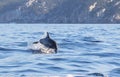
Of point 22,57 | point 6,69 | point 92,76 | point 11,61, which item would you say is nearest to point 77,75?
point 92,76

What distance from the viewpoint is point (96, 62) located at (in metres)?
25.0

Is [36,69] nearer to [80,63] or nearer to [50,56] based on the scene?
[80,63]

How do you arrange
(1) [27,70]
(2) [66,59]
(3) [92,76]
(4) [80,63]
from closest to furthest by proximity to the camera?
1. (3) [92,76]
2. (1) [27,70]
3. (4) [80,63]
4. (2) [66,59]

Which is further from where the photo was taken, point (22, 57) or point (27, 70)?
point (22, 57)

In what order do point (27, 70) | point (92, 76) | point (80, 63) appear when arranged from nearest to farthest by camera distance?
point (92, 76) → point (27, 70) → point (80, 63)

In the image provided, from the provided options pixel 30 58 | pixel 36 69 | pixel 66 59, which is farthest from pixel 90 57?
pixel 36 69

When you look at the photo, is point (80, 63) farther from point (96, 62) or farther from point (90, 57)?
point (90, 57)

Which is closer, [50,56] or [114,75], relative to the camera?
[114,75]

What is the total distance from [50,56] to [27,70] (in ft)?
21.0

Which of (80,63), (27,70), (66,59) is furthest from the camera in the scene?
(66,59)

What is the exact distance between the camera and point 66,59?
26469mm

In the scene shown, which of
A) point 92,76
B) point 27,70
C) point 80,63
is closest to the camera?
point 92,76

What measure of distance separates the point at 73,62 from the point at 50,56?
10.5 ft

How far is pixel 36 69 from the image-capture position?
72.2ft
